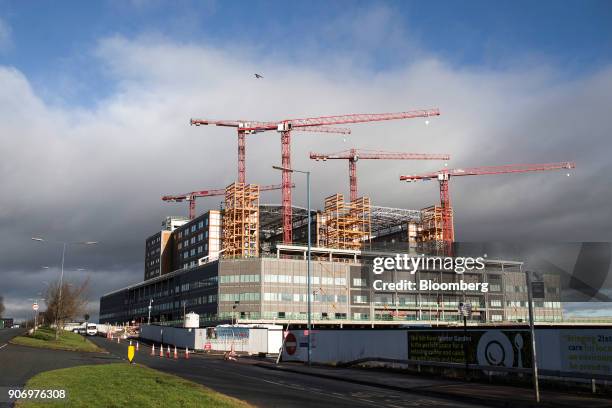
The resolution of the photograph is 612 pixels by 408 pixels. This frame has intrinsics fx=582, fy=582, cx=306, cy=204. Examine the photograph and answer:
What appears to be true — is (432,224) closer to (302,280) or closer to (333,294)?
(333,294)

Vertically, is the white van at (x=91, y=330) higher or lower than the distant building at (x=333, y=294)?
lower

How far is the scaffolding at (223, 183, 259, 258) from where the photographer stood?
462 ft

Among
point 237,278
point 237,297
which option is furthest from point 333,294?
point 237,278

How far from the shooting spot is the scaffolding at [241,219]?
141 meters

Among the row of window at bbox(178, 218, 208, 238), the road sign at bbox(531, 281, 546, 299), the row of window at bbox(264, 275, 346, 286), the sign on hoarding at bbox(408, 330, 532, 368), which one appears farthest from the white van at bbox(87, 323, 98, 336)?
the road sign at bbox(531, 281, 546, 299)

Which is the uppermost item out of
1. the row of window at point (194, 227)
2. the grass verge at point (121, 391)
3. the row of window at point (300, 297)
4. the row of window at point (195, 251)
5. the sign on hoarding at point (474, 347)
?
the row of window at point (194, 227)

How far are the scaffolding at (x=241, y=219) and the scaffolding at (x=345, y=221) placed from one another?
68.9 ft

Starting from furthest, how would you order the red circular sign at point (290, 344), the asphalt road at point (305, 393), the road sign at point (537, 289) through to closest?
the red circular sign at point (290, 344) < the asphalt road at point (305, 393) < the road sign at point (537, 289)

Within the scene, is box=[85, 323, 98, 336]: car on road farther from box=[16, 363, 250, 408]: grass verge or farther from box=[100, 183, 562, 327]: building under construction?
box=[16, 363, 250, 408]: grass verge

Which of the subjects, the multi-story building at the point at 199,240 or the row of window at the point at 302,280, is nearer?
the row of window at the point at 302,280

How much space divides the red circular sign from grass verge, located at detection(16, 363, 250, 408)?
18436 mm

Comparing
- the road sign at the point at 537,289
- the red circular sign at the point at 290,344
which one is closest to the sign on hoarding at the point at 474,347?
the road sign at the point at 537,289

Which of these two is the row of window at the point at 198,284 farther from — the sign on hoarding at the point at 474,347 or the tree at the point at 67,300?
the sign on hoarding at the point at 474,347

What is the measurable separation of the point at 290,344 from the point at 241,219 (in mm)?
99943
